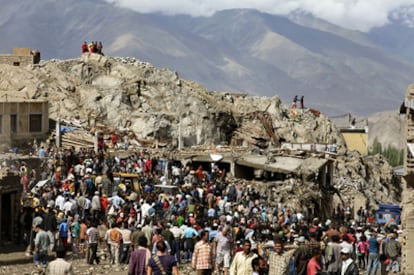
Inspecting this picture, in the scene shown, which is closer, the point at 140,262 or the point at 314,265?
the point at 140,262

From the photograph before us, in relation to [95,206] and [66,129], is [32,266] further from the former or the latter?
[66,129]

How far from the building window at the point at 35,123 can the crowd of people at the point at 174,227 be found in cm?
578

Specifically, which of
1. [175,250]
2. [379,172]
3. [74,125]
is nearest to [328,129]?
[379,172]

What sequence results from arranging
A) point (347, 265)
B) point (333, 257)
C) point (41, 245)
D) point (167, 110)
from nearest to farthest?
point (347, 265)
point (333, 257)
point (41, 245)
point (167, 110)

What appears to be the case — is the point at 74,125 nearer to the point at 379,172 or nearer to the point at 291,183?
the point at 291,183

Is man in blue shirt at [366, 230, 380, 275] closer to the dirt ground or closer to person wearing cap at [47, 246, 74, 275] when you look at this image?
the dirt ground

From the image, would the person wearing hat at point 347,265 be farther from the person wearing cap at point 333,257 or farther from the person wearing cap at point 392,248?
A: the person wearing cap at point 392,248

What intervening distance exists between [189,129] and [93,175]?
23686 mm

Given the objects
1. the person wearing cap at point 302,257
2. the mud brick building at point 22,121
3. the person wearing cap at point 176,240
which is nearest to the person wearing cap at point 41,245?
the person wearing cap at point 176,240

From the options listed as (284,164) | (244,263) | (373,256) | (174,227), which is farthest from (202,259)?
(284,164)

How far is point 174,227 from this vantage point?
73.2ft

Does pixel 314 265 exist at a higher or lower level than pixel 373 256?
higher

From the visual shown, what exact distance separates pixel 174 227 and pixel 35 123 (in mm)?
22468

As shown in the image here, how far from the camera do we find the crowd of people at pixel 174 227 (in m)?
15.6
